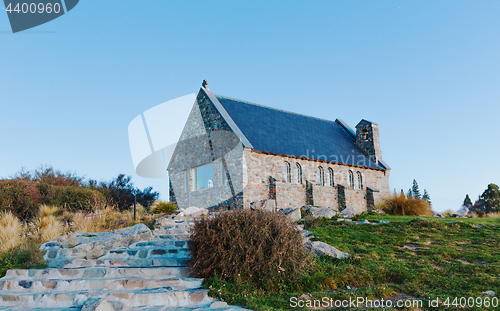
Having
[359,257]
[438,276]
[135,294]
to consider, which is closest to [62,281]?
[135,294]

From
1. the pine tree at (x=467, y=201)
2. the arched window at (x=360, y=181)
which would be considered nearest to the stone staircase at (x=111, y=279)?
the arched window at (x=360, y=181)

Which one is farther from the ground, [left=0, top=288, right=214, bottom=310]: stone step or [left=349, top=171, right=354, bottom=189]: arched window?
[left=349, top=171, right=354, bottom=189]: arched window

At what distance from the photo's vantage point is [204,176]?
1983 cm

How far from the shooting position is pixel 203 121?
20.3m

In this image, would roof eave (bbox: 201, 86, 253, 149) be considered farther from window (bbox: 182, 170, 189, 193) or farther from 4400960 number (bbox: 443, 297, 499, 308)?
4400960 number (bbox: 443, 297, 499, 308)

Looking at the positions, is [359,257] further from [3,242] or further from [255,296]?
[3,242]

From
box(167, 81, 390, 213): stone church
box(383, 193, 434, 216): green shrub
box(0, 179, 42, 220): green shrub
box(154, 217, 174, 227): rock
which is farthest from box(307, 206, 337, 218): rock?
box(0, 179, 42, 220): green shrub

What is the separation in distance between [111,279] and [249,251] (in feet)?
8.68

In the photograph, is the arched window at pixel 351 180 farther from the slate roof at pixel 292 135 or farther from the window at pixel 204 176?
the window at pixel 204 176

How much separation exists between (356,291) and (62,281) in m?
5.18

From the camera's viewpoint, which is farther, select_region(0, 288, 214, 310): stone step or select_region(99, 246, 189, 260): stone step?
select_region(99, 246, 189, 260): stone step

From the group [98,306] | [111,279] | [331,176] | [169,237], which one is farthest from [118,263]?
[331,176]

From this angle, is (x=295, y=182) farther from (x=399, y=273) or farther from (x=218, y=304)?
(x=218, y=304)

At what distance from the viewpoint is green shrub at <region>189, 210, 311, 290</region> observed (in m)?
5.87
